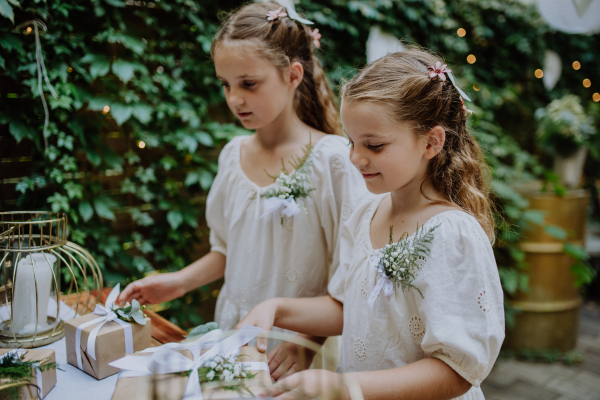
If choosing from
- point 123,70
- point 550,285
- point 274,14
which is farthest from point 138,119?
point 550,285

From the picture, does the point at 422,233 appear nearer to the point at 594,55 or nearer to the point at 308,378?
the point at 308,378

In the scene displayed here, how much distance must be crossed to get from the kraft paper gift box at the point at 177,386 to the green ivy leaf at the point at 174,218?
3.99 feet

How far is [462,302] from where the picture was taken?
2.56ft

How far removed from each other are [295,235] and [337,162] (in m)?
0.23

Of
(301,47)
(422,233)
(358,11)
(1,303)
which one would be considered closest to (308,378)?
(422,233)

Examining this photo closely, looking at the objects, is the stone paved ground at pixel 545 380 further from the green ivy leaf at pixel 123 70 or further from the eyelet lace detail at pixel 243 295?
the green ivy leaf at pixel 123 70

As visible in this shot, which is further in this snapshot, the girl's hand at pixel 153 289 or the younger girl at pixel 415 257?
the girl's hand at pixel 153 289

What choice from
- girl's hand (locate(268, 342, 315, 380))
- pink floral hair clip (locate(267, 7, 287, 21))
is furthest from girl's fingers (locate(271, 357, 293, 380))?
pink floral hair clip (locate(267, 7, 287, 21))

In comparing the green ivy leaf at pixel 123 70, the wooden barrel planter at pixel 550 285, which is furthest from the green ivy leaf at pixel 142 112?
the wooden barrel planter at pixel 550 285

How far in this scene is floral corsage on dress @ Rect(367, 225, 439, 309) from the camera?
0.84 metres

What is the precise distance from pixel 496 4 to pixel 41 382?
13.0 ft

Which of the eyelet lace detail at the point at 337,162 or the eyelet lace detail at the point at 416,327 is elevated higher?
the eyelet lace detail at the point at 337,162

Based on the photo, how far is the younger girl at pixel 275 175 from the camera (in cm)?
115

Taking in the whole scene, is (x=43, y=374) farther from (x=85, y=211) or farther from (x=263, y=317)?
(x=85, y=211)
